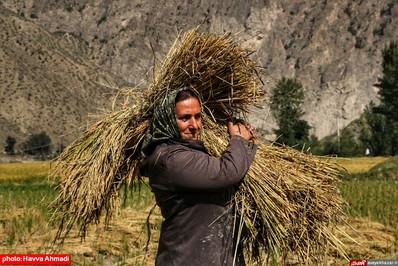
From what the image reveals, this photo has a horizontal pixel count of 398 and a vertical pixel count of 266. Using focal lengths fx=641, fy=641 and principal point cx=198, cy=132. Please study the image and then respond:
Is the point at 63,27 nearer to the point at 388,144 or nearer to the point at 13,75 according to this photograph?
the point at 13,75

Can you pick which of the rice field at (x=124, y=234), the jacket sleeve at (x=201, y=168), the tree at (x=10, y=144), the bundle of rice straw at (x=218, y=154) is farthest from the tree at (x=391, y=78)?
the jacket sleeve at (x=201, y=168)

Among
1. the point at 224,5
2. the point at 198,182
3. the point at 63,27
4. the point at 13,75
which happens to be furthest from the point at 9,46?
the point at 198,182

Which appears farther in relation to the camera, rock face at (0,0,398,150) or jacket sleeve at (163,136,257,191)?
rock face at (0,0,398,150)

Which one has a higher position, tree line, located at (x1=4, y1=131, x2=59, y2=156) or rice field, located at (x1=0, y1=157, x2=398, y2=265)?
rice field, located at (x1=0, y1=157, x2=398, y2=265)

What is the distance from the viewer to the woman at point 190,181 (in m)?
3.11

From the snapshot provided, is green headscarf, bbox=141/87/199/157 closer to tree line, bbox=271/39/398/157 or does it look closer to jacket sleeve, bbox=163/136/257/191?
jacket sleeve, bbox=163/136/257/191

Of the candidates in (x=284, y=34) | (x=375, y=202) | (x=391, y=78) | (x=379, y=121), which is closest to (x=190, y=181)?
(x=375, y=202)

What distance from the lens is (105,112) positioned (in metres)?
4.11

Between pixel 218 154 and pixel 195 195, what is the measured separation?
47 centimetres

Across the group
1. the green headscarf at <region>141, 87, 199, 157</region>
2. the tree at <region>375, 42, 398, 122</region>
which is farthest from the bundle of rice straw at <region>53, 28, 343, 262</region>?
the tree at <region>375, 42, 398, 122</region>

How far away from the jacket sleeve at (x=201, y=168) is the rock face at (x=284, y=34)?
90.5 metres

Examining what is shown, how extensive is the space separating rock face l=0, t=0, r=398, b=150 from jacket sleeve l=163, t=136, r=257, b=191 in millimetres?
90549

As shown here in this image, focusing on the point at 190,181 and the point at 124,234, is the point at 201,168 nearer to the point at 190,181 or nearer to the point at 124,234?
the point at 190,181

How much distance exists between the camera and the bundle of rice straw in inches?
142
